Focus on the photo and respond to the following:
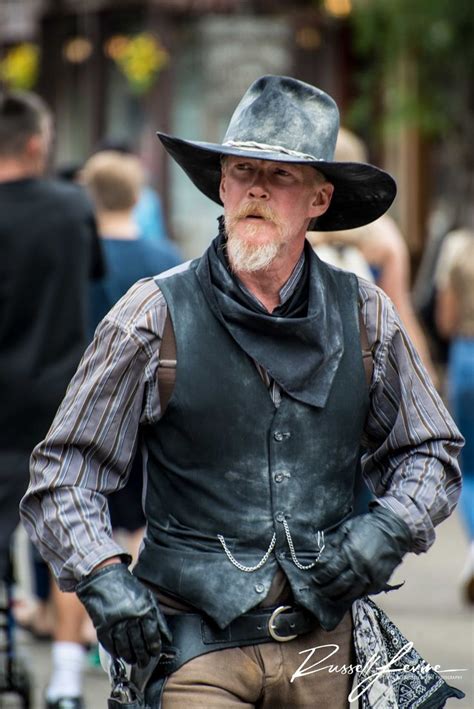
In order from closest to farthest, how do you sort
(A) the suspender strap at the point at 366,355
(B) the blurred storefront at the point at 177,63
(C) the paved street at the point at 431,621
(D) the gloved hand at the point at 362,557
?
(D) the gloved hand at the point at 362,557, (A) the suspender strap at the point at 366,355, (C) the paved street at the point at 431,621, (B) the blurred storefront at the point at 177,63

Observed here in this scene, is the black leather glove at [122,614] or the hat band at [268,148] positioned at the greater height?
the hat band at [268,148]

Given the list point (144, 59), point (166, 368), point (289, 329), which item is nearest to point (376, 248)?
point (289, 329)

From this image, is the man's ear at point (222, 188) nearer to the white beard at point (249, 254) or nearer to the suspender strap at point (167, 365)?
the white beard at point (249, 254)

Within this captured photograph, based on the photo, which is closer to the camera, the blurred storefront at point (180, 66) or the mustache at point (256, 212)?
the mustache at point (256, 212)

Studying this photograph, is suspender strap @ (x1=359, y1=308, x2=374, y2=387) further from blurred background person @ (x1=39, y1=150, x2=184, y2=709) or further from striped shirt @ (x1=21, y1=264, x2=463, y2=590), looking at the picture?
blurred background person @ (x1=39, y1=150, x2=184, y2=709)

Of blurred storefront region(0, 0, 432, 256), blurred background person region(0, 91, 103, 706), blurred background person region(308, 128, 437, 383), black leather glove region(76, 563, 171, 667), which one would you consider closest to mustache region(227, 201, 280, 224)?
black leather glove region(76, 563, 171, 667)

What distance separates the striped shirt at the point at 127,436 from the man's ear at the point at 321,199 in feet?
0.69

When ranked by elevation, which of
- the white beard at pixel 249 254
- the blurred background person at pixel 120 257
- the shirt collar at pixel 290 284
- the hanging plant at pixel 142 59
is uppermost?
the white beard at pixel 249 254

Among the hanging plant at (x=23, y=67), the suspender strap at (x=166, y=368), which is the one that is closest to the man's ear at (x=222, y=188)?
the suspender strap at (x=166, y=368)

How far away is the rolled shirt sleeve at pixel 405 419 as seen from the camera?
3.47m

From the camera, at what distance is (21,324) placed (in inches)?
227

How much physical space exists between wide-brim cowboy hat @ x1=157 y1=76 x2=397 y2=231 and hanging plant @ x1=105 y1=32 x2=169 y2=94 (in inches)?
516

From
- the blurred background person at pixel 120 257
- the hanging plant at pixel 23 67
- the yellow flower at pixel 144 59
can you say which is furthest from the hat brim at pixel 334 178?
the hanging plant at pixel 23 67

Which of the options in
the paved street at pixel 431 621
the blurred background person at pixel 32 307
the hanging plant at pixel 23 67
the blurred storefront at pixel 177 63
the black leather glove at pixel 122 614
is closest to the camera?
the black leather glove at pixel 122 614
